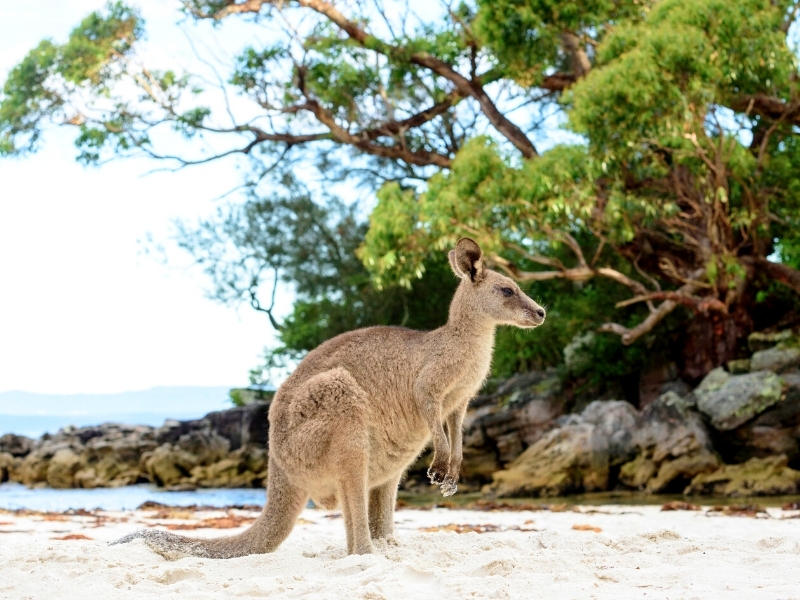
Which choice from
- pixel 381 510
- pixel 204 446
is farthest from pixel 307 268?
pixel 381 510

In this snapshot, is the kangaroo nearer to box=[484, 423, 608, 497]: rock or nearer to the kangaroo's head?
the kangaroo's head

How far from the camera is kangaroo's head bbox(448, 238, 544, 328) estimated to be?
16.2ft

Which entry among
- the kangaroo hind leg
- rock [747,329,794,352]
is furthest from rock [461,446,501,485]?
the kangaroo hind leg

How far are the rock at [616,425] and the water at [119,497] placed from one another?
18.6 ft

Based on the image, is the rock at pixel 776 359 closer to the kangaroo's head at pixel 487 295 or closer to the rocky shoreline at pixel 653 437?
the rocky shoreline at pixel 653 437

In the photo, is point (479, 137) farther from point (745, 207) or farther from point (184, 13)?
point (184, 13)

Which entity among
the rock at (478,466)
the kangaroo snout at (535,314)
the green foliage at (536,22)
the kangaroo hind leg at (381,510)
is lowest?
the rock at (478,466)

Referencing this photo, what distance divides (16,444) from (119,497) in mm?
9164

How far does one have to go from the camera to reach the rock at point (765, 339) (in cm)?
1568

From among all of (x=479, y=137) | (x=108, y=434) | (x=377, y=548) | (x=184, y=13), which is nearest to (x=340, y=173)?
(x=184, y=13)

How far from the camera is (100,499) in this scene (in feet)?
56.8

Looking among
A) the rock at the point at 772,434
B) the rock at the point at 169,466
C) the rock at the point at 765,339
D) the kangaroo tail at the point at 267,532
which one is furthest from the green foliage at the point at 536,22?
the rock at the point at 169,466

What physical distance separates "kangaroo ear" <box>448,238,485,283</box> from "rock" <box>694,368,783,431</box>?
1027 centimetres

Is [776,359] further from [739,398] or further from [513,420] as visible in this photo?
[513,420]
